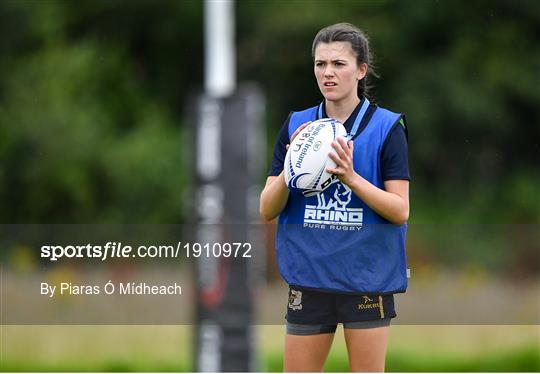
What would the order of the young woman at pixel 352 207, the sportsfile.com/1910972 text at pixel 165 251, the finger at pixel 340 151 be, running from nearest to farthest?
the finger at pixel 340 151 → the young woman at pixel 352 207 → the sportsfile.com/1910972 text at pixel 165 251

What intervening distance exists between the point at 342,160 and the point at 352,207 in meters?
0.17

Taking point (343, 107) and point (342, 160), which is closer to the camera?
point (342, 160)

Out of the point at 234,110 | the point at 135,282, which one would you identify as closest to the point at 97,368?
the point at 135,282

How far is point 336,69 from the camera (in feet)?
10.4

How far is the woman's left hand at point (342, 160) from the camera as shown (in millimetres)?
3078

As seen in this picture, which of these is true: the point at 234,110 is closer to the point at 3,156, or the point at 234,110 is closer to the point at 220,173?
the point at 220,173

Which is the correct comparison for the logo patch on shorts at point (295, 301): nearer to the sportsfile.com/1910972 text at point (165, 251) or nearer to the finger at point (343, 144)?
the finger at point (343, 144)

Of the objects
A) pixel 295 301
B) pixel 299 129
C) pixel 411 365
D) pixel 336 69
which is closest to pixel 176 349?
pixel 411 365

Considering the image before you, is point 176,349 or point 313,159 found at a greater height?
point 313,159

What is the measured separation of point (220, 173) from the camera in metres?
7.09

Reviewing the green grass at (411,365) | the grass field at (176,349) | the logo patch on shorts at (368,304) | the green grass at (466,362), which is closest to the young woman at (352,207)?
the logo patch on shorts at (368,304)

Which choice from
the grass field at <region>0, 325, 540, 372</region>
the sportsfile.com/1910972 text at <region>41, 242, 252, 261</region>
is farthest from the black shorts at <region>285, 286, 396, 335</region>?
the grass field at <region>0, 325, 540, 372</region>

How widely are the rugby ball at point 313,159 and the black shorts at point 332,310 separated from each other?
31cm

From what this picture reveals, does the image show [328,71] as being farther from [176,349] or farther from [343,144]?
[176,349]
